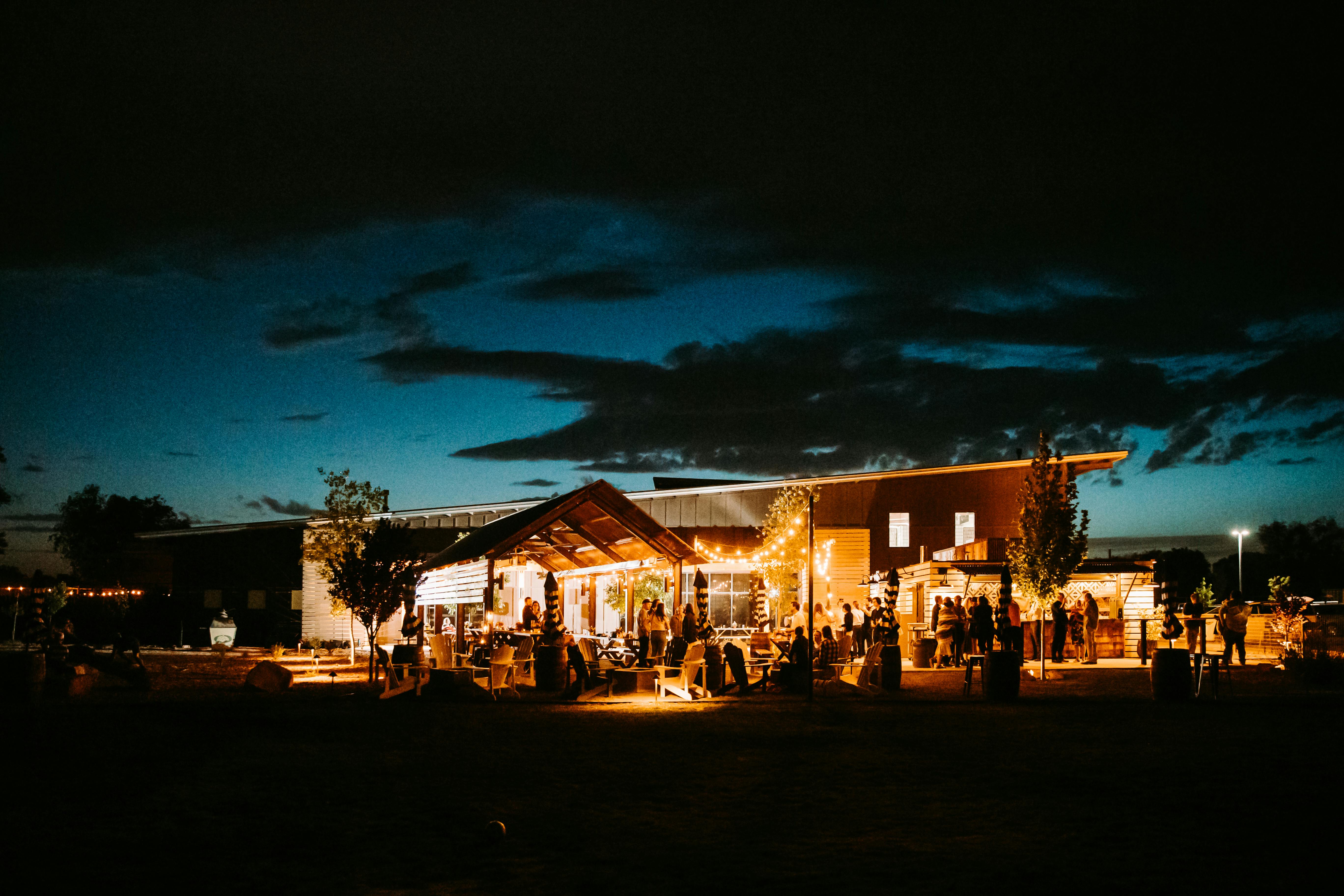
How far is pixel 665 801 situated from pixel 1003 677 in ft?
33.8

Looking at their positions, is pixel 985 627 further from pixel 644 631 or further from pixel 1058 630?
pixel 1058 630

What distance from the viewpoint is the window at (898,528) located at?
39.8 m

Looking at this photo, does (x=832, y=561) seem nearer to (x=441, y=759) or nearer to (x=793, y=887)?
(x=441, y=759)

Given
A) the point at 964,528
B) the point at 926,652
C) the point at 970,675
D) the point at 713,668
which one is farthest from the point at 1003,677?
the point at 964,528

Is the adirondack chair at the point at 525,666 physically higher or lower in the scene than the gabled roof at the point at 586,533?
lower

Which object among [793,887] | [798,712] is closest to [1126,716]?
[798,712]

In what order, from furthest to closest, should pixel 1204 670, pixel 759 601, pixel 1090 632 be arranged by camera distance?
pixel 759 601, pixel 1090 632, pixel 1204 670

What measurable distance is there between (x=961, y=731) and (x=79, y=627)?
38.7 m

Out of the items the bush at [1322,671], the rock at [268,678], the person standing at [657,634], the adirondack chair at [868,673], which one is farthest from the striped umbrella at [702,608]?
the bush at [1322,671]

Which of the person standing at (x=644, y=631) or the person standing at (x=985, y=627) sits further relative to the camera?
the person standing at (x=644, y=631)

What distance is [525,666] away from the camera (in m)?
19.8

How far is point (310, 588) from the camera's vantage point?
4378 cm

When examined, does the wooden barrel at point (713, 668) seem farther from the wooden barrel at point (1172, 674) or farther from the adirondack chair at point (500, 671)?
the wooden barrel at point (1172, 674)

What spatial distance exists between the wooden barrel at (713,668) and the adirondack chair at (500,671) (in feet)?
10.3
